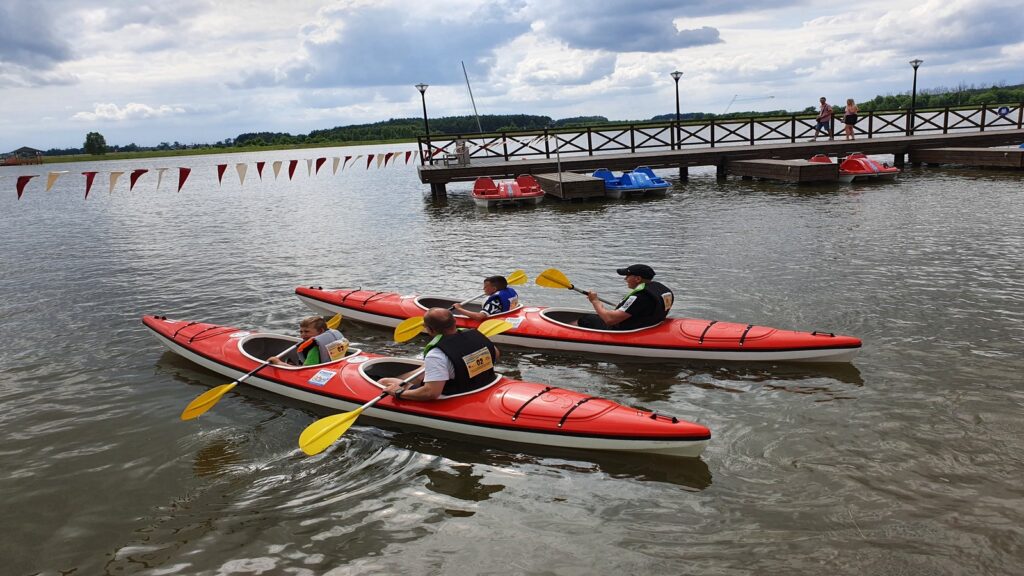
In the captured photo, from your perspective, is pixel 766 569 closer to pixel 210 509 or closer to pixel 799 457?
pixel 799 457

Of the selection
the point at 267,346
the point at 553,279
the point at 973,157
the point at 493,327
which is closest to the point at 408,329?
the point at 493,327

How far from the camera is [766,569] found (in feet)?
13.7

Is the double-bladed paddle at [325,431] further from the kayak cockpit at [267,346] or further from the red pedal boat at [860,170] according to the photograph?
the red pedal boat at [860,170]

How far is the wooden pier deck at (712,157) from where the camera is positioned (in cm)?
2572

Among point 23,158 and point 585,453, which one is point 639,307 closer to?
point 585,453

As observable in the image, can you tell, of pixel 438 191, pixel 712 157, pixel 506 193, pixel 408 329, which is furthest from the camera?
pixel 712 157

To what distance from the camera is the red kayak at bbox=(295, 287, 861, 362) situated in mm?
7340

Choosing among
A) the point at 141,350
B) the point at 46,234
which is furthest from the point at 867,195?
the point at 46,234

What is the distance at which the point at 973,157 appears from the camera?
2312 cm

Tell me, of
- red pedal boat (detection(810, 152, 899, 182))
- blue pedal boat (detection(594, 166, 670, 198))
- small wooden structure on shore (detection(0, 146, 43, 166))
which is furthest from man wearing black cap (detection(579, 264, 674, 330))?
small wooden structure on shore (detection(0, 146, 43, 166))

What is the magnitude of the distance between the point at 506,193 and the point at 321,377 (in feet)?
51.2

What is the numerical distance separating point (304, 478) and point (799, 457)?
4.37 meters

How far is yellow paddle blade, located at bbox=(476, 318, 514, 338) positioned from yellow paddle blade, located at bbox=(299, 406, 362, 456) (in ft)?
7.32

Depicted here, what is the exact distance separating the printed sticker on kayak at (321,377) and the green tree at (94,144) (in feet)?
400
